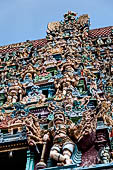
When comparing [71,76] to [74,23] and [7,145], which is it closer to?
[7,145]

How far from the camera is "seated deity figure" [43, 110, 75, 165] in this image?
791 cm

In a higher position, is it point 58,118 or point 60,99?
point 60,99

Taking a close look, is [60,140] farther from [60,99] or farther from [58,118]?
[60,99]

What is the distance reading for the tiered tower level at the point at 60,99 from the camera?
8375mm

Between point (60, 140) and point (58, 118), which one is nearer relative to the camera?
point (60, 140)

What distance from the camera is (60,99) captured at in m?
10.7

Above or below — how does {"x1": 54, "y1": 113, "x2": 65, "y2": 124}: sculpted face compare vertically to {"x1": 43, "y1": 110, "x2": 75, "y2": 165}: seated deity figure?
above

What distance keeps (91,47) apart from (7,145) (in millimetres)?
6600

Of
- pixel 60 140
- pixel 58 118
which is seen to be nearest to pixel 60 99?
pixel 58 118

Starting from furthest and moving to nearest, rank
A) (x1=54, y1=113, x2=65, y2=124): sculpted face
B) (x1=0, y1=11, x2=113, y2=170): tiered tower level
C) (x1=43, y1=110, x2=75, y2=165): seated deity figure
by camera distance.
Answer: (x1=54, y1=113, x2=65, y2=124): sculpted face, (x1=0, y1=11, x2=113, y2=170): tiered tower level, (x1=43, y1=110, x2=75, y2=165): seated deity figure

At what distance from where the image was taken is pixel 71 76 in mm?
11703

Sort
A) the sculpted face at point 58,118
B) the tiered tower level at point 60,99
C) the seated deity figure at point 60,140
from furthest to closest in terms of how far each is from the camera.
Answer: the sculpted face at point 58,118
the tiered tower level at point 60,99
the seated deity figure at point 60,140

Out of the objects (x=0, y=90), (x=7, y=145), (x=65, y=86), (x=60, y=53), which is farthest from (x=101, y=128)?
(x=60, y=53)

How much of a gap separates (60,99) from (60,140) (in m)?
2.42
